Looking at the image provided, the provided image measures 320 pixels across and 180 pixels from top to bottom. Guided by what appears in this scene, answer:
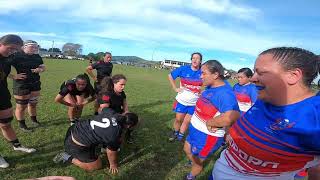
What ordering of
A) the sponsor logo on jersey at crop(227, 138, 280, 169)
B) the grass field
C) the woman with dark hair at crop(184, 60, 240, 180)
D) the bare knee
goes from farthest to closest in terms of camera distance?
the bare knee → the grass field → the woman with dark hair at crop(184, 60, 240, 180) → the sponsor logo on jersey at crop(227, 138, 280, 169)

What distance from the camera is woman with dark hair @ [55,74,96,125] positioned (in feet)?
24.2

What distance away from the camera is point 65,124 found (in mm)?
8516

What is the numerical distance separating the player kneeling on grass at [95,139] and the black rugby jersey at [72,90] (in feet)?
5.99

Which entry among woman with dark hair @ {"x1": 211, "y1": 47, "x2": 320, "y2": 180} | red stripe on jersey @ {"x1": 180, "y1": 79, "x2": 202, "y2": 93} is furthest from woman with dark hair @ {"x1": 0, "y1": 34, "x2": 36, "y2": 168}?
woman with dark hair @ {"x1": 211, "y1": 47, "x2": 320, "y2": 180}

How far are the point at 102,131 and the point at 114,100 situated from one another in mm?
1544

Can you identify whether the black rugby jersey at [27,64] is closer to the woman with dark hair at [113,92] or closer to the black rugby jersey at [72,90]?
the black rugby jersey at [72,90]

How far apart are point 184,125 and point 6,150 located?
404cm

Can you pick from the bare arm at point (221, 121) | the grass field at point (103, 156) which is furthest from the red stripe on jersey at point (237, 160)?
the grass field at point (103, 156)

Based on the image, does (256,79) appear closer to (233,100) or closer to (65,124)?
(233,100)

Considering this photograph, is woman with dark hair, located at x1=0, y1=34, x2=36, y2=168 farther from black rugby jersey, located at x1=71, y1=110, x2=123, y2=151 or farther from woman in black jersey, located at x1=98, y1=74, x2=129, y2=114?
woman in black jersey, located at x1=98, y1=74, x2=129, y2=114

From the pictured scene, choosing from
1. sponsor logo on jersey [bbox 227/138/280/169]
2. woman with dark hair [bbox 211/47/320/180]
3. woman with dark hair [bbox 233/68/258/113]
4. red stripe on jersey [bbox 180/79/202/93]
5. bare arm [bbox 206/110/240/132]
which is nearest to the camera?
woman with dark hair [bbox 211/47/320/180]

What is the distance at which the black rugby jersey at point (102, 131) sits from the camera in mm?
5059

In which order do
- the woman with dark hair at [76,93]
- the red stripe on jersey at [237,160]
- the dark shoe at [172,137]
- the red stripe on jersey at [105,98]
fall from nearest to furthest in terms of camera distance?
the red stripe on jersey at [237,160], the red stripe on jersey at [105,98], the woman with dark hair at [76,93], the dark shoe at [172,137]

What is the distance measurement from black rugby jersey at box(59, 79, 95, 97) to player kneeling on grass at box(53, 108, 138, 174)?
5.99 ft
